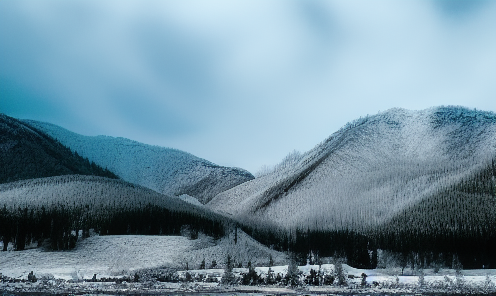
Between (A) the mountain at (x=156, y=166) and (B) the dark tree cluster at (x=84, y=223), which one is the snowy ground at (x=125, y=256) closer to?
(B) the dark tree cluster at (x=84, y=223)

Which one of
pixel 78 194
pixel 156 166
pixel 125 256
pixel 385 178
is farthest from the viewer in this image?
pixel 156 166

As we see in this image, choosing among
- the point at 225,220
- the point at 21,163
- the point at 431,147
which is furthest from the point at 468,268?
the point at 21,163

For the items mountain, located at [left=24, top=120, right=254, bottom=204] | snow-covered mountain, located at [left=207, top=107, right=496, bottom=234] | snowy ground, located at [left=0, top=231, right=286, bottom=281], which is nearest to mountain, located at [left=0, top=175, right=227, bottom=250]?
snowy ground, located at [left=0, top=231, right=286, bottom=281]

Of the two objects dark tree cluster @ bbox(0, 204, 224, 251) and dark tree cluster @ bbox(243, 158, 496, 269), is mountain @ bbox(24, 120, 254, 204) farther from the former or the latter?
dark tree cluster @ bbox(0, 204, 224, 251)

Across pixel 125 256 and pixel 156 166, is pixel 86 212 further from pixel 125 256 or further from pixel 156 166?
pixel 156 166

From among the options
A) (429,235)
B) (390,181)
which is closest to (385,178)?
(390,181)

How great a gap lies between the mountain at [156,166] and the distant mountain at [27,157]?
88.5 ft

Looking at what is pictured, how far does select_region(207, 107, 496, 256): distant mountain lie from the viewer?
80000 mm

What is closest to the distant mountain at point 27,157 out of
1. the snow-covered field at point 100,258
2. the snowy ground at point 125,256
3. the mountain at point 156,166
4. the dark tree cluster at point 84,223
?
the mountain at point 156,166

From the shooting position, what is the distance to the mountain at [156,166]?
150875mm

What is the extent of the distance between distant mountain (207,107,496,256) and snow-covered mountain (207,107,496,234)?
0.17 metres

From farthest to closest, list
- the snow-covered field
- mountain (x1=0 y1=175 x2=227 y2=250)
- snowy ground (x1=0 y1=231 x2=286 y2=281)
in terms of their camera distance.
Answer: mountain (x1=0 y1=175 x2=227 y2=250)
snowy ground (x1=0 y1=231 x2=286 y2=281)
the snow-covered field

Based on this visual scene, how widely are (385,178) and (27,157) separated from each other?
68789 mm

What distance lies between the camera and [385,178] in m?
99.8
